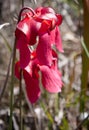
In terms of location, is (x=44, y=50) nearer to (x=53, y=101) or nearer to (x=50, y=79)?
(x=50, y=79)

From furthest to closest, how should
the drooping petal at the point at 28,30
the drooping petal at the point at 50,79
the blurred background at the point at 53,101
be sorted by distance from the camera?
the blurred background at the point at 53,101 < the drooping petal at the point at 50,79 < the drooping petal at the point at 28,30

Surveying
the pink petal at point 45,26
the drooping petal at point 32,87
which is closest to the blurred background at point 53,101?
the drooping petal at point 32,87

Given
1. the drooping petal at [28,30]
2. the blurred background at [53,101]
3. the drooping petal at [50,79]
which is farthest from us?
the blurred background at [53,101]

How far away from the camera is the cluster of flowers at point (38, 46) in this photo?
1.41 meters

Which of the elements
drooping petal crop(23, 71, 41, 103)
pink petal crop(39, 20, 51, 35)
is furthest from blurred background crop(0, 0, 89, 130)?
pink petal crop(39, 20, 51, 35)

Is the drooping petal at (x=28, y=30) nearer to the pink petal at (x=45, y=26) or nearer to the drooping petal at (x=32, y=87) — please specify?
the pink petal at (x=45, y=26)

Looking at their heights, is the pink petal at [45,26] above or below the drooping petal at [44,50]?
above

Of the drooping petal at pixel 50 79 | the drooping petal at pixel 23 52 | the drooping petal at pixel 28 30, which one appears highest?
the drooping petal at pixel 28 30

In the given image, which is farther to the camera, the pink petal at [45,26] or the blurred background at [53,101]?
the blurred background at [53,101]

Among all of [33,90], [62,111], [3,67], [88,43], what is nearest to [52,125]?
[62,111]

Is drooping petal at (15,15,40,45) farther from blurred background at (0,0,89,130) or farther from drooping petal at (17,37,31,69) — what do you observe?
blurred background at (0,0,89,130)

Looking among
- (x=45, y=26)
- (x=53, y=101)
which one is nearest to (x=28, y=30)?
(x=45, y=26)

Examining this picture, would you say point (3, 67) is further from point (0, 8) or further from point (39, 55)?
point (39, 55)

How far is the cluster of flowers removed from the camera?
55.5 inches
